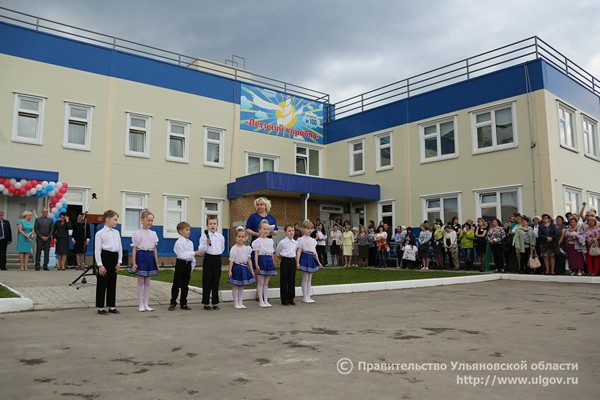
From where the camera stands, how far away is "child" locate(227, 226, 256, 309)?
27.1 ft

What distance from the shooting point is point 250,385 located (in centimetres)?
363

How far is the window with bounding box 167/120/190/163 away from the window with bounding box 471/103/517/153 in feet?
40.1

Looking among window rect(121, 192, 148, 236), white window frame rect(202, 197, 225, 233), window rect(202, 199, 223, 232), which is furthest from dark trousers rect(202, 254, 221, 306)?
window rect(202, 199, 223, 232)

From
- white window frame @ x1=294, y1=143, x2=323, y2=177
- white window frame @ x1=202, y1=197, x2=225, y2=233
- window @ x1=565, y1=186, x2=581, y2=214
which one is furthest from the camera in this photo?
white window frame @ x1=294, y1=143, x2=323, y2=177

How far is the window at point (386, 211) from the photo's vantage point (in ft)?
72.9

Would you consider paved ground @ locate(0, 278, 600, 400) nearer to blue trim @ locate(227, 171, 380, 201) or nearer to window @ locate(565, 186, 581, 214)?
window @ locate(565, 186, 581, 214)

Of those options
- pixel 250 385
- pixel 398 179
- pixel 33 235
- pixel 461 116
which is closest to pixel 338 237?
pixel 398 179

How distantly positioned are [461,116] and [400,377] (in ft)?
58.5

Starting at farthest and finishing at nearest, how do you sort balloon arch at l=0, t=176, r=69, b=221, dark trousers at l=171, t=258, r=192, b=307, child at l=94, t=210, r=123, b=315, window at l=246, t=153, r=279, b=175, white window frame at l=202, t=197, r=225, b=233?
1. window at l=246, t=153, r=279, b=175
2. white window frame at l=202, t=197, r=225, b=233
3. balloon arch at l=0, t=176, r=69, b=221
4. dark trousers at l=171, t=258, r=192, b=307
5. child at l=94, t=210, r=123, b=315

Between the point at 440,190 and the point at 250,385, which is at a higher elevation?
the point at 440,190

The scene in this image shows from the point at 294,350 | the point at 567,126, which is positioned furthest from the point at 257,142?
the point at 294,350

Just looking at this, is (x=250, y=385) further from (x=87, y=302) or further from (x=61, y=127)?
(x=61, y=127)

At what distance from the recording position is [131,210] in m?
19.5

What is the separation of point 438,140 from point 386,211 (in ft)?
13.6
